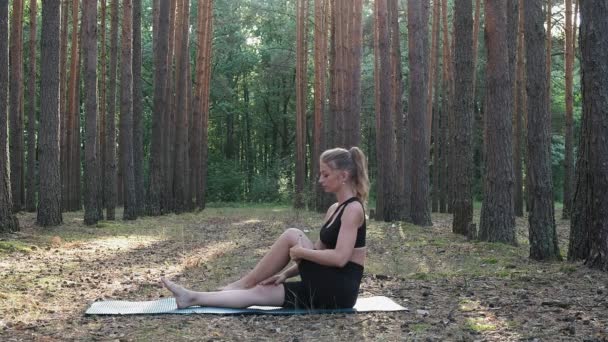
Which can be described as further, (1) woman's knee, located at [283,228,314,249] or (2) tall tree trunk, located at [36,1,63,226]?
(2) tall tree trunk, located at [36,1,63,226]

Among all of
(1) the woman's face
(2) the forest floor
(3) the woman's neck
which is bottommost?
(2) the forest floor

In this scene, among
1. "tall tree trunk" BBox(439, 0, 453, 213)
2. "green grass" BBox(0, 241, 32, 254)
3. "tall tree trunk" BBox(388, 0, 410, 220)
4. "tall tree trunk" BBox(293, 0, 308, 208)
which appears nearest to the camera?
"green grass" BBox(0, 241, 32, 254)

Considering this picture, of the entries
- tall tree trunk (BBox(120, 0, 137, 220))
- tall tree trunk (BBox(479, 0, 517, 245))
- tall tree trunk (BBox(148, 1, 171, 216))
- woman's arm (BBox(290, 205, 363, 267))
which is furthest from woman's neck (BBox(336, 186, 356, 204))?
tall tree trunk (BBox(148, 1, 171, 216))

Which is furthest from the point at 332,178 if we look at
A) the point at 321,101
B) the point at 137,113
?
the point at 321,101

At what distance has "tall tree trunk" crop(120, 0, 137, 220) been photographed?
19625 mm

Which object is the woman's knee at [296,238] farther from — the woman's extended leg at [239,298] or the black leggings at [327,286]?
the woman's extended leg at [239,298]

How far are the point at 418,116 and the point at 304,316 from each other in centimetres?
1293

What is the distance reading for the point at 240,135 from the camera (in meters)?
49.2

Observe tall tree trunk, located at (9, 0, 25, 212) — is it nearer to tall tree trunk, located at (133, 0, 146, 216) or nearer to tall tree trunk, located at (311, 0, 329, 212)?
tall tree trunk, located at (133, 0, 146, 216)

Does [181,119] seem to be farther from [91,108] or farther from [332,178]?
[332,178]

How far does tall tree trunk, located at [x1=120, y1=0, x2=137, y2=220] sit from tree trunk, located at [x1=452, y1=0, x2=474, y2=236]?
9.43 metres

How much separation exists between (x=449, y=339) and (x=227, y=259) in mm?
6171

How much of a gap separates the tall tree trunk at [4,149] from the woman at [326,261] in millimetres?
7732

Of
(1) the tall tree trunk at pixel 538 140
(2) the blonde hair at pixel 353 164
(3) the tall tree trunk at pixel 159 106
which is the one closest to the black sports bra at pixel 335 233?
(2) the blonde hair at pixel 353 164
